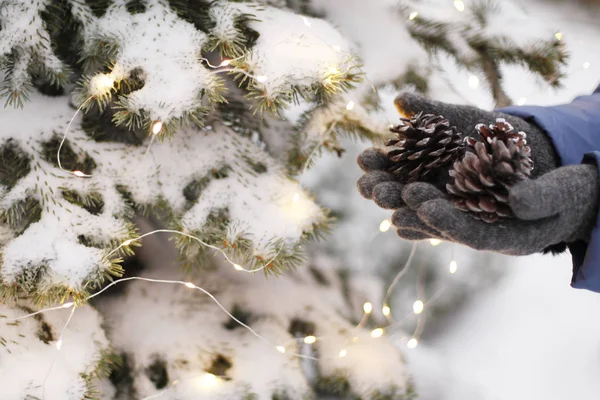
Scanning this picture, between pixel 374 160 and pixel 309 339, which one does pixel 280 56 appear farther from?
pixel 309 339

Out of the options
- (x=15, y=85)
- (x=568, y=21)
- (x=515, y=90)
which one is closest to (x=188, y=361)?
(x=15, y=85)

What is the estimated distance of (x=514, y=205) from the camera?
0.50 m

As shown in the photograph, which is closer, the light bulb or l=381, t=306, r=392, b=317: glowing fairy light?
the light bulb

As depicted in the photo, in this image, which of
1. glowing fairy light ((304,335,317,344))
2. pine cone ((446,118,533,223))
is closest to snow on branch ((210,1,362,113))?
pine cone ((446,118,533,223))

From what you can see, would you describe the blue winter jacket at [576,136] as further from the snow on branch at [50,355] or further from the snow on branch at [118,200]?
the snow on branch at [50,355]

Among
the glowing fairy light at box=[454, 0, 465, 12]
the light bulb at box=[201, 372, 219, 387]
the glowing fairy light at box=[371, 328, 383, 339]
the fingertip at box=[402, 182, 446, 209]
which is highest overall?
the glowing fairy light at box=[454, 0, 465, 12]

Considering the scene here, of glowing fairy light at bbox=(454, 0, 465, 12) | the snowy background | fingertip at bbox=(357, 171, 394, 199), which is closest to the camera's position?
fingertip at bbox=(357, 171, 394, 199)

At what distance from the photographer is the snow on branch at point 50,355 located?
697 millimetres

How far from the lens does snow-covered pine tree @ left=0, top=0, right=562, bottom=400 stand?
Answer: 26.1 inches

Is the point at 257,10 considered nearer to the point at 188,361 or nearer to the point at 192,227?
the point at 192,227

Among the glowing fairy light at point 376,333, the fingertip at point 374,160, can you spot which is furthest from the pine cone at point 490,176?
the glowing fairy light at point 376,333

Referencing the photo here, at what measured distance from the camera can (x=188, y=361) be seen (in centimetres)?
90

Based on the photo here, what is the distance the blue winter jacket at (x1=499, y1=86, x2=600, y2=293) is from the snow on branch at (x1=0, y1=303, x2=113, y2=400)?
0.73 metres

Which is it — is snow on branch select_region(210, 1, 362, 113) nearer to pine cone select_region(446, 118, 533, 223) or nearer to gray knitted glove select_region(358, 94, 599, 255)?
gray knitted glove select_region(358, 94, 599, 255)
